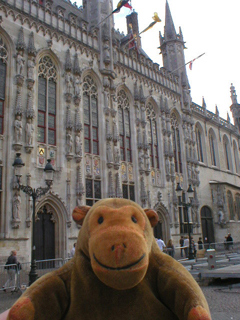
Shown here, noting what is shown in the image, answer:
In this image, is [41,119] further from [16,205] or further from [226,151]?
[226,151]

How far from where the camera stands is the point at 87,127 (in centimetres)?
1892

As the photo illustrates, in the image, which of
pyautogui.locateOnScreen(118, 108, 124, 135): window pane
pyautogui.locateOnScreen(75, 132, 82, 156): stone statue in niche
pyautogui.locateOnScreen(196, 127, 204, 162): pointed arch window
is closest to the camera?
pyautogui.locateOnScreen(75, 132, 82, 156): stone statue in niche

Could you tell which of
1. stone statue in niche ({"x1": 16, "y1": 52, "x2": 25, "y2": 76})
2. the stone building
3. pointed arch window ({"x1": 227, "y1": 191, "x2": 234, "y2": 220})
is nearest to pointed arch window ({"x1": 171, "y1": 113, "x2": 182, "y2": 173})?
the stone building

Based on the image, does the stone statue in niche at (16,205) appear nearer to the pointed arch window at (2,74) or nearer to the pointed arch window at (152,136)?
Result: the pointed arch window at (2,74)

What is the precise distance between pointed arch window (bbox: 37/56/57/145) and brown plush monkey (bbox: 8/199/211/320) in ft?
47.1

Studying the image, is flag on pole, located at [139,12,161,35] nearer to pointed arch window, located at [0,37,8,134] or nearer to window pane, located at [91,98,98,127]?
window pane, located at [91,98,98,127]

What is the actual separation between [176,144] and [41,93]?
43.6ft

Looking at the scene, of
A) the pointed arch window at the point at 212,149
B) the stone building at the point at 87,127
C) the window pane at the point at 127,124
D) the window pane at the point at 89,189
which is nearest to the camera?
the stone building at the point at 87,127

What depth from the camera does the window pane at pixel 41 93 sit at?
16844mm

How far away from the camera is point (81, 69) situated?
19.1 meters

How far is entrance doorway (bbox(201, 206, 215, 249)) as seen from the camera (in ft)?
90.4

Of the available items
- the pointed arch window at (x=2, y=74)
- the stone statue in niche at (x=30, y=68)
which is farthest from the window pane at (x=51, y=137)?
the stone statue in niche at (x=30, y=68)

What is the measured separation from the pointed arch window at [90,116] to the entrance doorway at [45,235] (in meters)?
4.56

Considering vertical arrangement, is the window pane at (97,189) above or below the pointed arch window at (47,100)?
below
